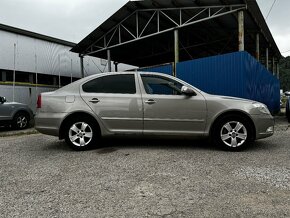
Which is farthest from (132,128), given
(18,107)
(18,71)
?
(18,71)

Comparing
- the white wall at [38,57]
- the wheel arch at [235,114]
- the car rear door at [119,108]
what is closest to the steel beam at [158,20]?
the white wall at [38,57]

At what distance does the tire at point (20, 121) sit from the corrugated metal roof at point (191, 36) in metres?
6.48

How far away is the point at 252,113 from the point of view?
5688mm

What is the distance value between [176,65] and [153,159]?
26.7ft

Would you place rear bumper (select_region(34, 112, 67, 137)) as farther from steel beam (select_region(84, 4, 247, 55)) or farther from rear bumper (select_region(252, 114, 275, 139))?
steel beam (select_region(84, 4, 247, 55))

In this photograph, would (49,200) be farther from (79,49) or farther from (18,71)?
(79,49)

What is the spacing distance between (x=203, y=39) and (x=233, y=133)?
1326 centimetres

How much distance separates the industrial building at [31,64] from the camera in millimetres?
13898

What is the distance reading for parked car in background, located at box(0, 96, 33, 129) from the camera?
1042cm

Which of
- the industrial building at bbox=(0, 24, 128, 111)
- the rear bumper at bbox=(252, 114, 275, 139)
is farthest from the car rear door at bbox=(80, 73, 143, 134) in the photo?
the industrial building at bbox=(0, 24, 128, 111)

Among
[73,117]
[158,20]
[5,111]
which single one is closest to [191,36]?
[158,20]

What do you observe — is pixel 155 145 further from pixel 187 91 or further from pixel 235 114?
pixel 235 114

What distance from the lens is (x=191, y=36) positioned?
18.2 metres

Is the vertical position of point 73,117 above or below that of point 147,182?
above
